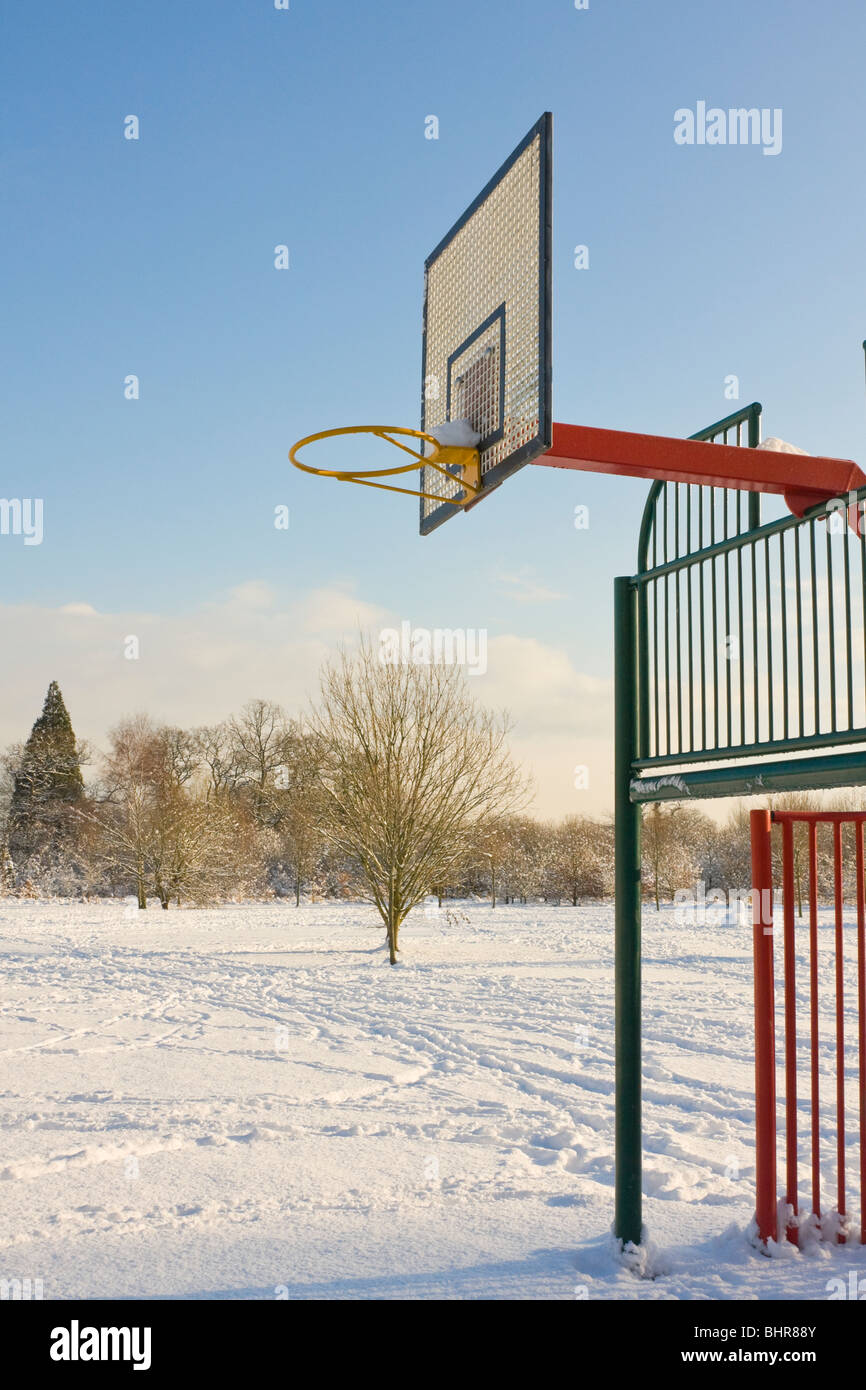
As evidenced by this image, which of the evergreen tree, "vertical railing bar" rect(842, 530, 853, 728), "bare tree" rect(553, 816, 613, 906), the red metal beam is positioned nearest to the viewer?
"vertical railing bar" rect(842, 530, 853, 728)

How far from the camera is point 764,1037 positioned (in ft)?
12.6

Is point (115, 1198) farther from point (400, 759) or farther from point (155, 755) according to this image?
point (155, 755)

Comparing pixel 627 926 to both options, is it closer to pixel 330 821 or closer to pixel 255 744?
pixel 330 821

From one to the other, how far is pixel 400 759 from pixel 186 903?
22.1 m

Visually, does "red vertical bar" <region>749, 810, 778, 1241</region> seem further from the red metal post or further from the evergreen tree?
the evergreen tree

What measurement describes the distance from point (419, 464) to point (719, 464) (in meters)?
1.17

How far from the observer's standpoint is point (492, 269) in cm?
412

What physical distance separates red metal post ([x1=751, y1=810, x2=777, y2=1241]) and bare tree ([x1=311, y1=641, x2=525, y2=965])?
12.3 meters

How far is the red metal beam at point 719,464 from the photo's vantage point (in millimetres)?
3832

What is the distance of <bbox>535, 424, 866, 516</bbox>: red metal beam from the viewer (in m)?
3.83

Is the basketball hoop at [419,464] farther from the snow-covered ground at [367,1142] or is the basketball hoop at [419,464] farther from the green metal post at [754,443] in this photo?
the snow-covered ground at [367,1142]

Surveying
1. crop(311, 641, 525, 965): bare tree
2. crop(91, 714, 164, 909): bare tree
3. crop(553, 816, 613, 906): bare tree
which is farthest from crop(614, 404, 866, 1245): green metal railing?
crop(553, 816, 613, 906): bare tree

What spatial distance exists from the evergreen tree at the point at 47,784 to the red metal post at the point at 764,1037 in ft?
151
